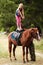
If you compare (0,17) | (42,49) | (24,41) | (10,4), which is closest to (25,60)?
(24,41)

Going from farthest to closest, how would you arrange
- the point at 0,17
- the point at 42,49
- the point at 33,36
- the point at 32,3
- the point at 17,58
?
the point at 0,17
the point at 32,3
the point at 42,49
the point at 17,58
the point at 33,36

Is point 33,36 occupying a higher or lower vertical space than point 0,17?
lower

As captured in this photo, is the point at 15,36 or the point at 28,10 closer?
the point at 15,36

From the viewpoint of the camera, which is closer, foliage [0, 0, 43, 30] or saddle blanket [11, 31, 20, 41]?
saddle blanket [11, 31, 20, 41]

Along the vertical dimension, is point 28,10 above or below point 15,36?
above

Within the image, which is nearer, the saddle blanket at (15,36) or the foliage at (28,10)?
the saddle blanket at (15,36)

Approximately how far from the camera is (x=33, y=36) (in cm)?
1198

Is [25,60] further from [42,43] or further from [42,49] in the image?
[42,43]

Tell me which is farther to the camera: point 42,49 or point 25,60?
point 42,49

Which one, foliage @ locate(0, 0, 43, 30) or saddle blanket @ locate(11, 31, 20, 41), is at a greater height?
foliage @ locate(0, 0, 43, 30)

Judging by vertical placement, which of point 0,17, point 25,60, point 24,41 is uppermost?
point 0,17

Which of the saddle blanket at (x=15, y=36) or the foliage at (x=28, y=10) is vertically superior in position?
the foliage at (x=28, y=10)

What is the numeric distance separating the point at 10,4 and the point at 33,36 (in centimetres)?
897

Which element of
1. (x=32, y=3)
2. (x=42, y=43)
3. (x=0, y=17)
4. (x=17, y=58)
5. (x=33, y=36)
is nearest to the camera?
(x=33, y=36)
